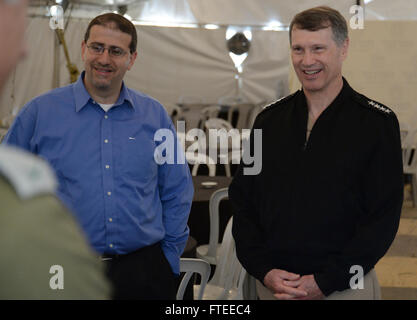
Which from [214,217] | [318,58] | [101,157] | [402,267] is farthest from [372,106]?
[402,267]

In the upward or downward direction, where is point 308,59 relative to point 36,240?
upward

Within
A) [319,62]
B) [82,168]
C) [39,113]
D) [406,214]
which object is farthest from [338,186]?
[406,214]

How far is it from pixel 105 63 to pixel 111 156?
396 mm

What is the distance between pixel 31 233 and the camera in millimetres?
449

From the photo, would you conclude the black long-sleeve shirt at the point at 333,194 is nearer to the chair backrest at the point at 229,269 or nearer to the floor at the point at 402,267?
the chair backrest at the point at 229,269

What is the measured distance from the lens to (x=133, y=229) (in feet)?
7.75

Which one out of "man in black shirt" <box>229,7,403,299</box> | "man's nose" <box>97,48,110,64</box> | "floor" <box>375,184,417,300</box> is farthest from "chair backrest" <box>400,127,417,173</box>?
"man's nose" <box>97,48,110,64</box>

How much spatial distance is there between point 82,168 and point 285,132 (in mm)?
815

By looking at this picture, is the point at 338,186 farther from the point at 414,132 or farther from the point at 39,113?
the point at 414,132

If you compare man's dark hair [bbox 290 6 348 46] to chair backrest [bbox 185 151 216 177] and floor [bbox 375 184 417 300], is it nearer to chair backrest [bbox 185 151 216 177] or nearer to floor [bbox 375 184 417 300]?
floor [bbox 375 184 417 300]

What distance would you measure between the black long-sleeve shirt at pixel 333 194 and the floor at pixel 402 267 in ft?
7.81

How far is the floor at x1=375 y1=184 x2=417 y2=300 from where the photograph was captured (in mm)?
4281

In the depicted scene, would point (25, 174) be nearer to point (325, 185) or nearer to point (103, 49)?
point (325, 185)

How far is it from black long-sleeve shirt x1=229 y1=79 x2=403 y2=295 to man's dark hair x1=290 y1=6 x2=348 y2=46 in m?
0.20
